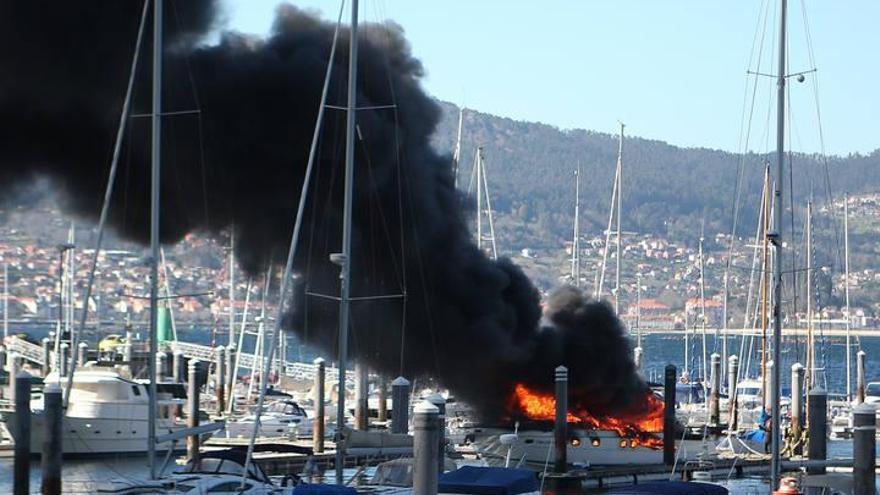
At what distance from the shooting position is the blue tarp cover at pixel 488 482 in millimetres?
30312

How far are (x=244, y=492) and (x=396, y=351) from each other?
690 inches

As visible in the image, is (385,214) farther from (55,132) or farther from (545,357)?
(55,132)

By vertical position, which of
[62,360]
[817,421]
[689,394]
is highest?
[817,421]

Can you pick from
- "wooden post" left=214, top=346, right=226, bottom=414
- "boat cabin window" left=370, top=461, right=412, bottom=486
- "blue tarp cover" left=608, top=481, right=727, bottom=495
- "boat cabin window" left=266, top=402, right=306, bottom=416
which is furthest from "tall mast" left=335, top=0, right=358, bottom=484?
"wooden post" left=214, top=346, right=226, bottom=414

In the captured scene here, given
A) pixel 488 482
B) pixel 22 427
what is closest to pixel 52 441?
pixel 22 427

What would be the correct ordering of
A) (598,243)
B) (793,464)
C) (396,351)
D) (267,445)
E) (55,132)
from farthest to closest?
(598,243), (396,351), (55,132), (267,445), (793,464)

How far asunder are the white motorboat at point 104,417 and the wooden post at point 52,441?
14747 mm

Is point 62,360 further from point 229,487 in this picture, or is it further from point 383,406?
point 229,487

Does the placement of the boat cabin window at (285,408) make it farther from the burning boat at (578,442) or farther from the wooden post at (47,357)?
the wooden post at (47,357)

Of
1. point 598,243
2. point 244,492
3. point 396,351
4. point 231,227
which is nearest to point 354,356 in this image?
point 396,351

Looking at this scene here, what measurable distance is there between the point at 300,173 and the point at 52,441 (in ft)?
56.9

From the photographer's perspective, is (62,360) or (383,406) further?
(62,360)

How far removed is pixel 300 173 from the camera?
47438mm

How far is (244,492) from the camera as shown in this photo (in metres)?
30.7
